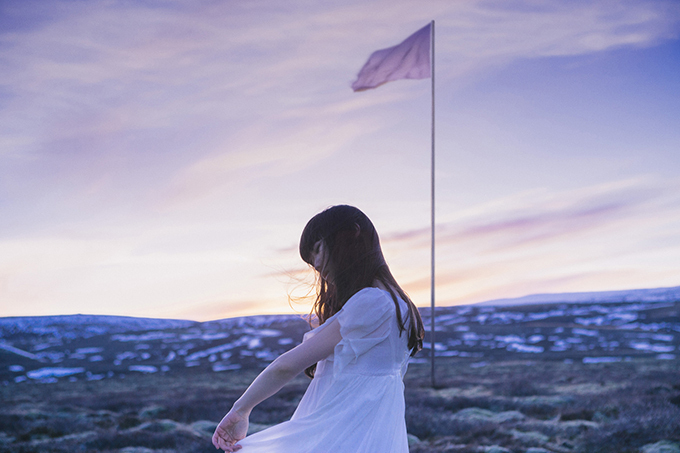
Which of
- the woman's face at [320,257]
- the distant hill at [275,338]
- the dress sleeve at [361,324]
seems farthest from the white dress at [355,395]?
the distant hill at [275,338]

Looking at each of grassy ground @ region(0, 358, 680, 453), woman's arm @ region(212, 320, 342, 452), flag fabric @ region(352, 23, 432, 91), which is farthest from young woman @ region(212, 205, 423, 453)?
flag fabric @ region(352, 23, 432, 91)

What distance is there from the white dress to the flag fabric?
35.5 feet

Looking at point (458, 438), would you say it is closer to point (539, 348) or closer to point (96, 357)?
point (539, 348)

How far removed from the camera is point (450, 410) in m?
9.38

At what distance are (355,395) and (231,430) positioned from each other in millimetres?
415

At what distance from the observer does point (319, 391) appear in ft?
6.31

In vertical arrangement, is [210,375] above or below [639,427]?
below

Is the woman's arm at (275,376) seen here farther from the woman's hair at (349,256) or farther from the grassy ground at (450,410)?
the grassy ground at (450,410)

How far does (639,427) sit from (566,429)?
90 centimetres

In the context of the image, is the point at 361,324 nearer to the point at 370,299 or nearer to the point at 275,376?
the point at 370,299

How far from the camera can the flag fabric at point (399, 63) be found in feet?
40.3

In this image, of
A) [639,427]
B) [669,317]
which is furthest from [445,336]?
[639,427]

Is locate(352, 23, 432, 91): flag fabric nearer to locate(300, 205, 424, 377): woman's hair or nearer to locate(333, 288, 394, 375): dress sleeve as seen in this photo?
locate(300, 205, 424, 377): woman's hair

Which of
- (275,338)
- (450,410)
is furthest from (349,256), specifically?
(275,338)
